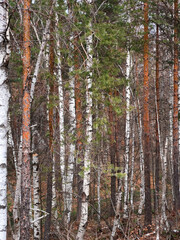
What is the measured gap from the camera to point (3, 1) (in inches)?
108

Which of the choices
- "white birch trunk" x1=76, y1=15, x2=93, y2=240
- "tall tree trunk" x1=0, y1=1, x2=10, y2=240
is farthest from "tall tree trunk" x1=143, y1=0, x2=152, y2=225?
"tall tree trunk" x1=0, y1=1, x2=10, y2=240

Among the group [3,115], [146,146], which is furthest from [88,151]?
[146,146]

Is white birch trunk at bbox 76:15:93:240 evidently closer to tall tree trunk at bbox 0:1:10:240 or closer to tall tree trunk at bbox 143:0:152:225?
tall tree trunk at bbox 0:1:10:240

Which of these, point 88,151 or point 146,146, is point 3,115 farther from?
point 146,146

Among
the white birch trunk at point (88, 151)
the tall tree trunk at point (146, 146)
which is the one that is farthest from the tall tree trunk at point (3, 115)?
the tall tree trunk at point (146, 146)

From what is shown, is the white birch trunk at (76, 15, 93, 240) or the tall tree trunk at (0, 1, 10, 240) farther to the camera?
the white birch trunk at (76, 15, 93, 240)

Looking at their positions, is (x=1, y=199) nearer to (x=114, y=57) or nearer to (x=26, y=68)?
(x=26, y=68)

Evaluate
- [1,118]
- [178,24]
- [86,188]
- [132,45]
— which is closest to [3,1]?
[1,118]

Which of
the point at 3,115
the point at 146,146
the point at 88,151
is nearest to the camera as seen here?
the point at 3,115

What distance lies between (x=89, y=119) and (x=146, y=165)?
17.6ft

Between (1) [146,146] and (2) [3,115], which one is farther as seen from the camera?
(1) [146,146]

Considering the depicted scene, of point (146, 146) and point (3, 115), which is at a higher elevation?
point (3, 115)

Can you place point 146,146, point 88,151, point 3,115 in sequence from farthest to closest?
point 146,146
point 88,151
point 3,115

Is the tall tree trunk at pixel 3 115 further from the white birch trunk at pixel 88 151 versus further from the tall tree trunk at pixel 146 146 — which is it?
the tall tree trunk at pixel 146 146
